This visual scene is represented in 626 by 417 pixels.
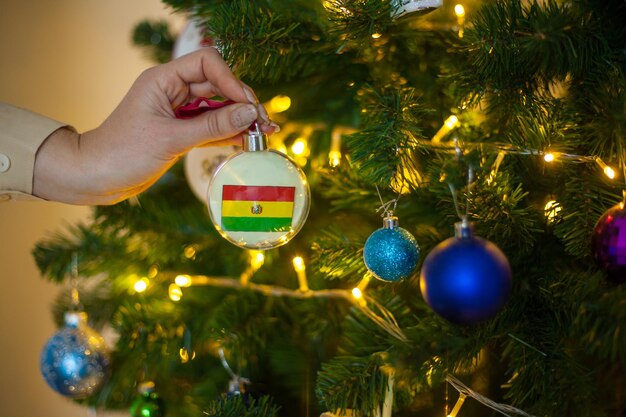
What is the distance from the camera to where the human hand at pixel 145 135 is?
24.6 inches

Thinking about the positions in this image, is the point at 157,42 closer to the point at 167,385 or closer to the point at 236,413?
the point at 167,385

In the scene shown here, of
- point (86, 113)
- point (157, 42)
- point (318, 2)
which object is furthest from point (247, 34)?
point (86, 113)

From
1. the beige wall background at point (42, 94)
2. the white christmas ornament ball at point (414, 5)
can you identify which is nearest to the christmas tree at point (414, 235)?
the white christmas ornament ball at point (414, 5)

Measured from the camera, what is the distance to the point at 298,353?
31.4 inches

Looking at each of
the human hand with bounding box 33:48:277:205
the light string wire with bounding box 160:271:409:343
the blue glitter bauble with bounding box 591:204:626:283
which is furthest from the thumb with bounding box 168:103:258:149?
the blue glitter bauble with bounding box 591:204:626:283

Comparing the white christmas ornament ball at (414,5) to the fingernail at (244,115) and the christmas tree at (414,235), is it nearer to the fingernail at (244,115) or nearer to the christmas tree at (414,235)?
the christmas tree at (414,235)

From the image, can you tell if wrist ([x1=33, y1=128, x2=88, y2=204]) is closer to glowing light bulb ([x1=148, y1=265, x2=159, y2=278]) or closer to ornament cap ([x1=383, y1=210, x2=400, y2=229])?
glowing light bulb ([x1=148, y1=265, x2=159, y2=278])

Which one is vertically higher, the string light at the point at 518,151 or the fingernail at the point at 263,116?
the fingernail at the point at 263,116

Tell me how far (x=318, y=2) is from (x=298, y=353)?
17.6 inches

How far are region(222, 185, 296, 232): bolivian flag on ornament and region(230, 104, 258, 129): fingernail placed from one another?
0.22 ft

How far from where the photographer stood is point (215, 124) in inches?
24.3

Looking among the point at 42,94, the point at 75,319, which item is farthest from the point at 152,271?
the point at 42,94

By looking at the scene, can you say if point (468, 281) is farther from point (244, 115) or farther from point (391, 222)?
point (244, 115)

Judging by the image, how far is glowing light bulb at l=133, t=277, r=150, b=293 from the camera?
0.83 m
